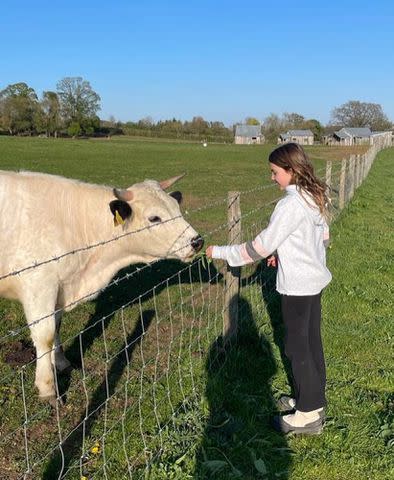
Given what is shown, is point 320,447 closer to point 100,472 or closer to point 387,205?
point 100,472

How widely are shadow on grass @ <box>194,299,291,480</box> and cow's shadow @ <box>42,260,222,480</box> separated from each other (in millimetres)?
726

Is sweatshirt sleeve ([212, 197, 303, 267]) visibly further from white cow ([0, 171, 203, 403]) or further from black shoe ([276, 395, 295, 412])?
black shoe ([276, 395, 295, 412])

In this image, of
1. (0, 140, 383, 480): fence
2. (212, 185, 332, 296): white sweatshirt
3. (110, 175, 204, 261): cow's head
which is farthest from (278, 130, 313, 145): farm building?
(212, 185, 332, 296): white sweatshirt

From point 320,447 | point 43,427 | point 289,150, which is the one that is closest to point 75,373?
point 43,427

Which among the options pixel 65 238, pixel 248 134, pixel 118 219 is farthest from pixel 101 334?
pixel 248 134

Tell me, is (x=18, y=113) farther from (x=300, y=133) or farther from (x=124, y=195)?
(x=124, y=195)

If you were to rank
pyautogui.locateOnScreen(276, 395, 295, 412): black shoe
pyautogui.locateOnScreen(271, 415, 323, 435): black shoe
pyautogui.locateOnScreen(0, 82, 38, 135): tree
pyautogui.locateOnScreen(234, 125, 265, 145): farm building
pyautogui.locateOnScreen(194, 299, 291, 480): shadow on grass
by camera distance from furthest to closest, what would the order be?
pyautogui.locateOnScreen(234, 125, 265, 145): farm building < pyautogui.locateOnScreen(0, 82, 38, 135): tree < pyautogui.locateOnScreen(276, 395, 295, 412): black shoe < pyautogui.locateOnScreen(271, 415, 323, 435): black shoe < pyautogui.locateOnScreen(194, 299, 291, 480): shadow on grass

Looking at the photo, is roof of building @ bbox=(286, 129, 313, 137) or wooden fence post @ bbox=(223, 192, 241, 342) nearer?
wooden fence post @ bbox=(223, 192, 241, 342)

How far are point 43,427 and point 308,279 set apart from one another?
7.55ft

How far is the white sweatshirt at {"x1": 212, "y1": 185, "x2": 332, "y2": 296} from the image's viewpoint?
3.62 meters

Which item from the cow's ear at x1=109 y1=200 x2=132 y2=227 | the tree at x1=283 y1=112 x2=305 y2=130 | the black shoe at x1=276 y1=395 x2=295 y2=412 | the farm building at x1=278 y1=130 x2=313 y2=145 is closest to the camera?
the black shoe at x1=276 y1=395 x2=295 y2=412

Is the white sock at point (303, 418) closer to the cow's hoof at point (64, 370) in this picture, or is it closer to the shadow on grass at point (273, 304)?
the shadow on grass at point (273, 304)

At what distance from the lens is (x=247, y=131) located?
12025 centimetres

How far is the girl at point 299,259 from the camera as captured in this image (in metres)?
3.64
